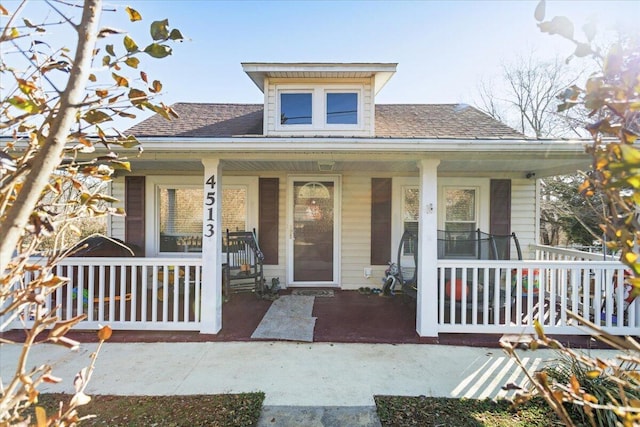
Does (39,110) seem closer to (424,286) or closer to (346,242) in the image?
(424,286)

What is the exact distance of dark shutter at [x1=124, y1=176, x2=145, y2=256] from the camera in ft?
18.6

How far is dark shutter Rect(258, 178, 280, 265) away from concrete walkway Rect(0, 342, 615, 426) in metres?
2.40

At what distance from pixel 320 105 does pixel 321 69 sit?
587mm

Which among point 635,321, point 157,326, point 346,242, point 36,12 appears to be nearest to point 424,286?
point 346,242

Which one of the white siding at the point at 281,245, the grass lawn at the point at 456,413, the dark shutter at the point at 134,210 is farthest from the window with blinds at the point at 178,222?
the grass lawn at the point at 456,413

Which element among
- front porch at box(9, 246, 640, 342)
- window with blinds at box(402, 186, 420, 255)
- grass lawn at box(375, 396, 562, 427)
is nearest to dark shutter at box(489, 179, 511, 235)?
window with blinds at box(402, 186, 420, 255)

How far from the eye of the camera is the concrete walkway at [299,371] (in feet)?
8.41

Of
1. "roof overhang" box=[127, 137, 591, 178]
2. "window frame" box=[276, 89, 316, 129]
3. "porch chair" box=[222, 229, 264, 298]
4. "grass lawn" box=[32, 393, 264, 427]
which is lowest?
"grass lawn" box=[32, 393, 264, 427]

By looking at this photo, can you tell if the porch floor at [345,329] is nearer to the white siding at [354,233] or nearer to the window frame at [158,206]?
the white siding at [354,233]

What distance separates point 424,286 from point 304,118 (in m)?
3.53

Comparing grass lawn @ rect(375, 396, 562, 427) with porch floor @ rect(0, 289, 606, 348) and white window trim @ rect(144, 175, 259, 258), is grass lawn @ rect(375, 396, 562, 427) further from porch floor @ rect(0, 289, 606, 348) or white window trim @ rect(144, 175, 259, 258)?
Result: white window trim @ rect(144, 175, 259, 258)

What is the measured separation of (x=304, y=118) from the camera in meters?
5.58

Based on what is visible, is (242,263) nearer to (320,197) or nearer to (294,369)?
(320,197)

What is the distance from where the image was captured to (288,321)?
4.21 meters
